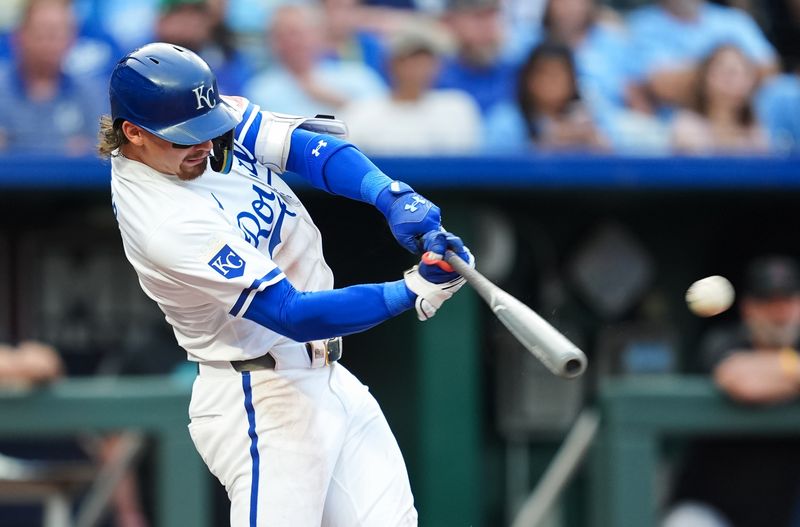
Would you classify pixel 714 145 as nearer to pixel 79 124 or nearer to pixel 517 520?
pixel 517 520

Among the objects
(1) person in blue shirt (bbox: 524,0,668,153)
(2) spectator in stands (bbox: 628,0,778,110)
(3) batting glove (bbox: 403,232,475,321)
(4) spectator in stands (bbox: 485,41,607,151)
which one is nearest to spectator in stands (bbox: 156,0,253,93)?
(4) spectator in stands (bbox: 485,41,607,151)

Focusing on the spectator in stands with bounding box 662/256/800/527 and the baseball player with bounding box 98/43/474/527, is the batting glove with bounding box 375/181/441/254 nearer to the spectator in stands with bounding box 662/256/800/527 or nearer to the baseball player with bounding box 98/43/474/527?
the baseball player with bounding box 98/43/474/527

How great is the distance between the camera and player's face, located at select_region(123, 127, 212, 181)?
330 cm

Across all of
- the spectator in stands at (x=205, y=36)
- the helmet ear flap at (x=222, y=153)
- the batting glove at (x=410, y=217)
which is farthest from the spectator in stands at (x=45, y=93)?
the batting glove at (x=410, y=217)

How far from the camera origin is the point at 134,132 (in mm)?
3316

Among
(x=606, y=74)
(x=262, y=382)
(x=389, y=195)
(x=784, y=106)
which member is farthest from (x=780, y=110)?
(x=262, y=382)

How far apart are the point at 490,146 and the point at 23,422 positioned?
228 cm

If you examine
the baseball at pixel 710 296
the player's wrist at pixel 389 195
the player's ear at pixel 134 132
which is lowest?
the baseball at pixel 710 296

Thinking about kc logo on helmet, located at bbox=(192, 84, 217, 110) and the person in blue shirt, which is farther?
the person in blue shirt

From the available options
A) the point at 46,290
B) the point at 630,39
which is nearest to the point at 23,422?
the point at 46,290

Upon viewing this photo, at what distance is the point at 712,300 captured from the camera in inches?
127

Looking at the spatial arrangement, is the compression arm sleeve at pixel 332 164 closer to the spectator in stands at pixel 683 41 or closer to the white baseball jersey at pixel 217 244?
the white baseball jersey at pixel 217 244

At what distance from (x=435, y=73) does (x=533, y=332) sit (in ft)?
11.1

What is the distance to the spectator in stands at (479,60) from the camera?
6219 mm
